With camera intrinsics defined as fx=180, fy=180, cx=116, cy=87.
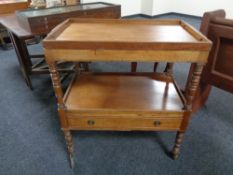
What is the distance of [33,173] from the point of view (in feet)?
3.84

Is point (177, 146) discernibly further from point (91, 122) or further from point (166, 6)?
point (166, 6)

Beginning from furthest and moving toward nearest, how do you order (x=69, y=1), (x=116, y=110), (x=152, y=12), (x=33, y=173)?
1. (x=152, y=12)
2. (x=69, y=1)
3. (x=33, y=173)
4. (x=116, y=110)

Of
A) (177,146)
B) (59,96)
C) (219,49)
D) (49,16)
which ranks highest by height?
(49,16)

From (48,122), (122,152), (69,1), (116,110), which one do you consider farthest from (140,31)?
(69,1)

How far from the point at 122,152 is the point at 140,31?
84 cm

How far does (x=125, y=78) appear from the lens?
1361 millimetres

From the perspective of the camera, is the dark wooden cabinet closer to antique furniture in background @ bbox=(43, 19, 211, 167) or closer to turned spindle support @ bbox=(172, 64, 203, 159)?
antique furniture in background @ bbox=(43, 19, 211, 167)

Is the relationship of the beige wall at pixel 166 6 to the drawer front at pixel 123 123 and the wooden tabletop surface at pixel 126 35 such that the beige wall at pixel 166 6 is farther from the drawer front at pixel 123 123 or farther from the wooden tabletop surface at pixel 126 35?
the drawer front at pixel 123 123

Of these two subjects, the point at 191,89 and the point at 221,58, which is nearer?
the point at 191,89

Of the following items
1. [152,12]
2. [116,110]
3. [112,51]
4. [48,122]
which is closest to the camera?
[112,51]

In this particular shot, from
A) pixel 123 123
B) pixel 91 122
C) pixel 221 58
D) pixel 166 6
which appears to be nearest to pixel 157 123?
pixel 123 123

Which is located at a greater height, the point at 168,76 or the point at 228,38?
the point at 228,38

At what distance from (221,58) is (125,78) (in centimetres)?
66

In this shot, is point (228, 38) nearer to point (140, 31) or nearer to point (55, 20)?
point (140, 31)
